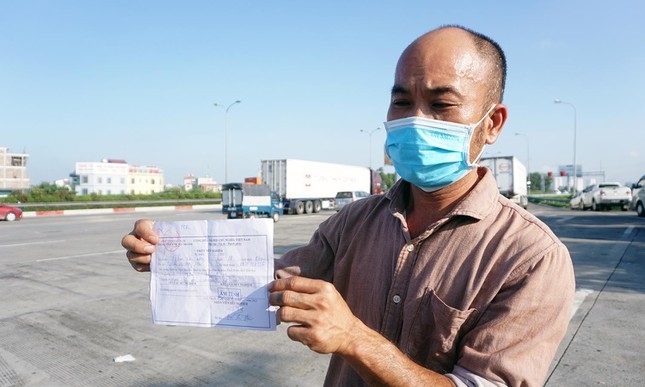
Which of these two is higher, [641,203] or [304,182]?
[304,182]

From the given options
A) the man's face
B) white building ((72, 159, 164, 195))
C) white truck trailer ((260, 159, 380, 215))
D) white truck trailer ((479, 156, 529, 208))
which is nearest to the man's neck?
the man's face

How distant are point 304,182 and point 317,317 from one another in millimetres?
29859

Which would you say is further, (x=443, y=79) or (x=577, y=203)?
(x=577, y=203)

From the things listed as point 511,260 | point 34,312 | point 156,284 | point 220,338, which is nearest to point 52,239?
point 34,312

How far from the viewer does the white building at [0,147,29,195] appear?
86.6 meters

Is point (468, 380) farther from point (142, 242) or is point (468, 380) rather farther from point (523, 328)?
point (142, 242)

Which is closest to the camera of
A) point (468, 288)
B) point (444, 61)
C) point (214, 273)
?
point (468, 288)

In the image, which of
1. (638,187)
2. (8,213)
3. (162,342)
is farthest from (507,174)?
(8,213)

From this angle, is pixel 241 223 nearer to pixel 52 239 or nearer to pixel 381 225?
pixel 381 225

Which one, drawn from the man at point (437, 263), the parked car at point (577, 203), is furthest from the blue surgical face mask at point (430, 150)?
the parked car at point (577, 203)

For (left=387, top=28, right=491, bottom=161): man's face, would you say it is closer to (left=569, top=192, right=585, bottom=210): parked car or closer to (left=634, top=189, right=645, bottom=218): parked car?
(left=634, top=189, right=645, bottom=218): parked car

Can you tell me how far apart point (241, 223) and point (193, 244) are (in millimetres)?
241

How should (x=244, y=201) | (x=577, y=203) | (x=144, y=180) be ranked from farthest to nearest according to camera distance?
(x=144, y=180)
(x=577, y=203)
(x=244, y=201)

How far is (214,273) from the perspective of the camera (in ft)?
5.28
